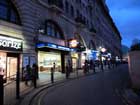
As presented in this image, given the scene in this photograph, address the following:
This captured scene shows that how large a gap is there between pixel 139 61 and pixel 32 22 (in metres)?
13.3

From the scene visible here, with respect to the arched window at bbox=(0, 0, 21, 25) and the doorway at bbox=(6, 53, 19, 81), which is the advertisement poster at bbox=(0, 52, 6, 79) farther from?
the arched window at bbox=(0, 0, 21, 25)

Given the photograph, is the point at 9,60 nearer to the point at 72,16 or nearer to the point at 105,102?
the point at 105,102

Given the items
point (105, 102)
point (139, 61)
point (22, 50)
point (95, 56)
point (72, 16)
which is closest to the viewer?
point (105, 102)

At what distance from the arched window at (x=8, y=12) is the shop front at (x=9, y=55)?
80.5 inches

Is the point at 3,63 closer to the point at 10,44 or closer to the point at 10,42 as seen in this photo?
the point at 10,44

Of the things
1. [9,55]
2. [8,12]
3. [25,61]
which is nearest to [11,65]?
[9,55]

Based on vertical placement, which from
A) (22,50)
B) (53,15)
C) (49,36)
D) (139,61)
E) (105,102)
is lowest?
(105,102)

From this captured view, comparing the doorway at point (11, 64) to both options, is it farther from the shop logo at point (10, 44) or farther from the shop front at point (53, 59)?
the shop front at point (53, 59)

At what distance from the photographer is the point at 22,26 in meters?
22.1

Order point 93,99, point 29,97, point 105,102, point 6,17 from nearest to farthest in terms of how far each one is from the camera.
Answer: point 105,102
point 93,99
point 29,97
point 6,17

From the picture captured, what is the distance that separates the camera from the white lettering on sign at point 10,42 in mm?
Result: 18892

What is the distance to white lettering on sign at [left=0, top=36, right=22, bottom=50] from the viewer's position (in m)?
18.9

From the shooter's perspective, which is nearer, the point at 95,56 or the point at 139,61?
the point at 139,61

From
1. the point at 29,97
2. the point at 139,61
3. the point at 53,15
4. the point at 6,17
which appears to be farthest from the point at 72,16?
the point at 29,97
